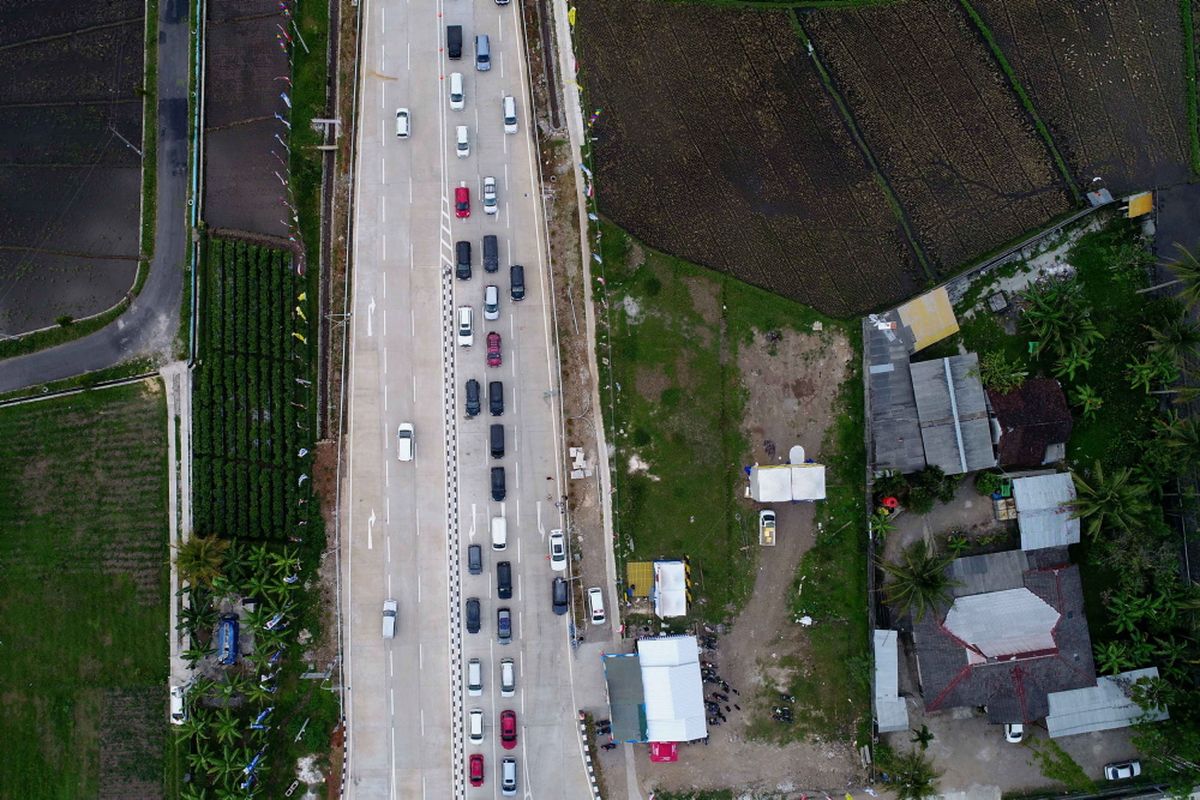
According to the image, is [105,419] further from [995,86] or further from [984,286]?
[995,86]

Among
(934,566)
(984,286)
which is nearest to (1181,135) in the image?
(984,286)

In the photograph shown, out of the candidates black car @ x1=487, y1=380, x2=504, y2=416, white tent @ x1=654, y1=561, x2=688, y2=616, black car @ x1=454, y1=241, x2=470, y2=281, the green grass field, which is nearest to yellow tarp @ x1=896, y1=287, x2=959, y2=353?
white tent @ x1=654, y1=561, x2=688, y2=616

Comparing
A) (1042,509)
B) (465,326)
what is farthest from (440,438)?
(1042,509)

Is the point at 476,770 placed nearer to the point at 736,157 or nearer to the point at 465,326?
the point at 465,326

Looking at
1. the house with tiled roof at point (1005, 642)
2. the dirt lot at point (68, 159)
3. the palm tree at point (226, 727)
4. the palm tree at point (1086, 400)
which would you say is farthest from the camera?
the dirt lot at point (68, 159)

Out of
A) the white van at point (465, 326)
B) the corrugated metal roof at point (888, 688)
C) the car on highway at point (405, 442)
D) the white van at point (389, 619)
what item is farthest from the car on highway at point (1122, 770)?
the white van at point (465, 326)

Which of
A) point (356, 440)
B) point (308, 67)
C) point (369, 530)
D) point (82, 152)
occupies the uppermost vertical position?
point (308, 67)

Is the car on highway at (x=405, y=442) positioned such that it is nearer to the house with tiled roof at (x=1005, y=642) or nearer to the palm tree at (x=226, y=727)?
the palm tree at (x=226, y=727)
